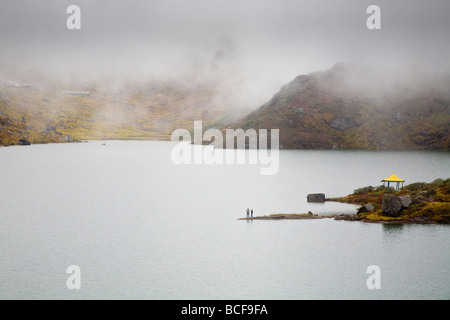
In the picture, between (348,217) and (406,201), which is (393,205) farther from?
(348,217)

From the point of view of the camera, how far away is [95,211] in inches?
3745

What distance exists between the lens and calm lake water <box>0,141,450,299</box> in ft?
170

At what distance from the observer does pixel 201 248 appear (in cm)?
6744

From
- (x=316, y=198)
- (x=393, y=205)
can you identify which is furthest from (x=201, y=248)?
(x=316, y=198)

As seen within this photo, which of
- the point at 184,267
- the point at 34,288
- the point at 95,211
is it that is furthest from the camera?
the point at 95,211

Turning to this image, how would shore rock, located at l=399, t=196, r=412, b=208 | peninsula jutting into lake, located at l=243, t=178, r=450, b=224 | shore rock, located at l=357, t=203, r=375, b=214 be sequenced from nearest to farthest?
1. peninsula jutting into lake, located at l=243, t=178, r=450, b=224
2. shore rock, located at l=399, t=196, r=412, b=208
3. shore rock, located at l=357, t=203, r=375, b=214

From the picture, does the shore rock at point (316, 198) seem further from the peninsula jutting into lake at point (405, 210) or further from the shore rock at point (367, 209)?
the shore rock at point (367, 209)

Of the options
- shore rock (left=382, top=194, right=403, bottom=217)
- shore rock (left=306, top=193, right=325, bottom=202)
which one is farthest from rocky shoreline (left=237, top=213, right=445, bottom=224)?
shore rock (left=306, top=193, right=325, bottom=202)

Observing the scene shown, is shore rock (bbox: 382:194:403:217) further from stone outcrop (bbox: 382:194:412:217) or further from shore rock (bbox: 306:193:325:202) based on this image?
shore rock (bbox: 306:193:325:202)

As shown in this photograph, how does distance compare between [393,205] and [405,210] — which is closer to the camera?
[393,205]

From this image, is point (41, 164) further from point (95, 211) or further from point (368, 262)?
point (368, 262)

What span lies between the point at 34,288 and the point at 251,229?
126ft
